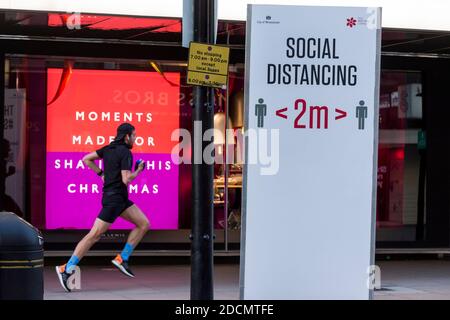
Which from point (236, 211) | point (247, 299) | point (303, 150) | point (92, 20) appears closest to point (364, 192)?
point (303, 150)

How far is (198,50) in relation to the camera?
29.7 feet

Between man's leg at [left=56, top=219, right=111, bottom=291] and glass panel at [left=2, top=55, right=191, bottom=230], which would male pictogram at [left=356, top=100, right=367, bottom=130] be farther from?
glass panel at [left=2, top=55, right=191, bottom=230]

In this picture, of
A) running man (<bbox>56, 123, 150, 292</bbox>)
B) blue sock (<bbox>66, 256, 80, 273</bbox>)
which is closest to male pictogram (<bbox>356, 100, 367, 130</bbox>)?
running man (<bbox>56, 123, 150, 292</bbox>)

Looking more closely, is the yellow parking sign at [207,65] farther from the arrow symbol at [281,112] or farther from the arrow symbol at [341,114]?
the arrow symbol at [341,114]

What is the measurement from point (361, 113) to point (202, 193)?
178 cm

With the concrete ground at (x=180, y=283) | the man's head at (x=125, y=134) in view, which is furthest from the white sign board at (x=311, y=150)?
the man's head at (x=125, y=134)

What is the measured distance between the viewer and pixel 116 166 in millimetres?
12180

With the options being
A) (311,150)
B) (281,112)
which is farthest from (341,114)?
(281,112)

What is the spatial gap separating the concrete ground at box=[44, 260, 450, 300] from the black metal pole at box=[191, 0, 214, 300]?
2.43 m

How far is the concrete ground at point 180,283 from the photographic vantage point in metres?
11.8

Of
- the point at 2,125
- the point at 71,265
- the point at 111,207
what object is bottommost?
the point at 71,265

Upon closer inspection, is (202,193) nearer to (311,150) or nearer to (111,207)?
(311,150)
